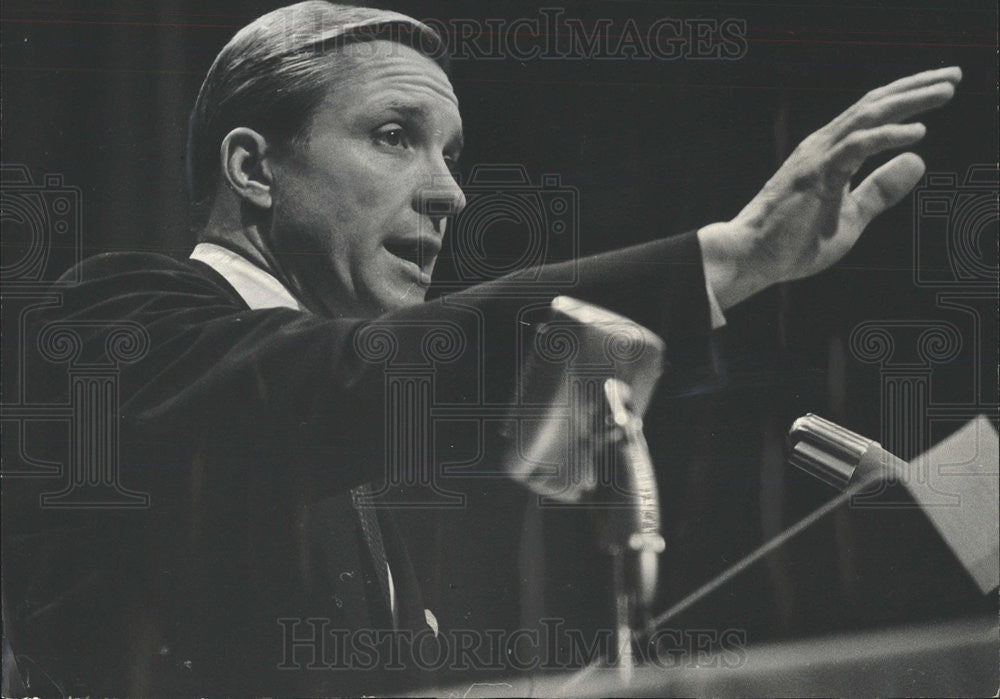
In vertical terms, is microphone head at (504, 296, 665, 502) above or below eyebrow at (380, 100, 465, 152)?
below

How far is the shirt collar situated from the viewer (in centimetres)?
248

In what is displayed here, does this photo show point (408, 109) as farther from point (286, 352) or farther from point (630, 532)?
point (630, 532)

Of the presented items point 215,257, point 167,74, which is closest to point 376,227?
point 215,257

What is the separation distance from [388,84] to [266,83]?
0.30 metres

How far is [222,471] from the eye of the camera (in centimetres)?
245

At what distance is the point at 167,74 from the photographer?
2.51m

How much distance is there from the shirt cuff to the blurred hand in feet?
0.03

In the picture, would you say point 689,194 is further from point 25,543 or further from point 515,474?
point 25,543

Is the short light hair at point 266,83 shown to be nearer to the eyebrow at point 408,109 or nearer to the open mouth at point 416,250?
the eyebrow at point 408,109

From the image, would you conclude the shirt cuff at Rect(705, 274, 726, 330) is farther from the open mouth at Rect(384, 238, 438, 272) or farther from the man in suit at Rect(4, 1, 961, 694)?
the open mouth at Rect(384, 238, 438, 272)

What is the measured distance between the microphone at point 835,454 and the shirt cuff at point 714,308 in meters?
0.32

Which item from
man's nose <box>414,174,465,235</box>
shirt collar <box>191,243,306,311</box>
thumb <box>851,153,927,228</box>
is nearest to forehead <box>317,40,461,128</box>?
man's nose <box>414,174,465,235</box>

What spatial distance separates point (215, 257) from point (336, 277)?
0.30m

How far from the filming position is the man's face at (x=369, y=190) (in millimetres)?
2488
